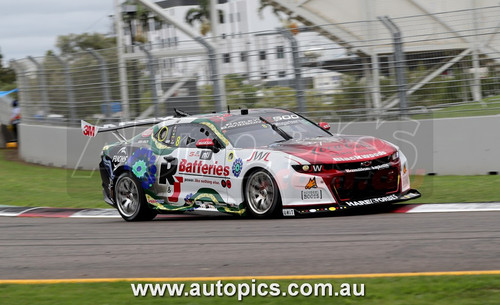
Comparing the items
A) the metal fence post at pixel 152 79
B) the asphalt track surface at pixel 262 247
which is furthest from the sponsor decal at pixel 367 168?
the metal fence post at pixel 152 79

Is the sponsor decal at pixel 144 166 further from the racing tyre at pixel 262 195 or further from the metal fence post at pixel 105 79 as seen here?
the metal fence post at pixel 105 79

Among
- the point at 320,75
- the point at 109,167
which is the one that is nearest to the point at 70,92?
the point at 320,75

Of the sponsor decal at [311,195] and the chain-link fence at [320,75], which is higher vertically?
the chain-link fence at [320,75]

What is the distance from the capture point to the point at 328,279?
637 cm

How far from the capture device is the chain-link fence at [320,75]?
14.0m

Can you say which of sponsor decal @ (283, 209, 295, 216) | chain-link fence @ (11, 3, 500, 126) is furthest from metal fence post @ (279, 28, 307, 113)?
sponsor decal @ (283, 209, 295, 216)

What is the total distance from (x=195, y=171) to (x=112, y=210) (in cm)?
281

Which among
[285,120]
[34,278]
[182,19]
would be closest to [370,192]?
[285,120]

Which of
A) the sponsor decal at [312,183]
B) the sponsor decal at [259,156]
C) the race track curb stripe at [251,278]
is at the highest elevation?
the sponsor decal at [259,156]

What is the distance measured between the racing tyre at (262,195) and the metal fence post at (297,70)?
5745 mm

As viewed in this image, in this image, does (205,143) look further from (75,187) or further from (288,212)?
(75,187)

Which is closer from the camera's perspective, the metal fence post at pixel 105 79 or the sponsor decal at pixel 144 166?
the sponsor decal at pixel 144 166

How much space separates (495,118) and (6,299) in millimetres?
9497

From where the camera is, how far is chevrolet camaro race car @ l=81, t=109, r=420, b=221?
986cm
